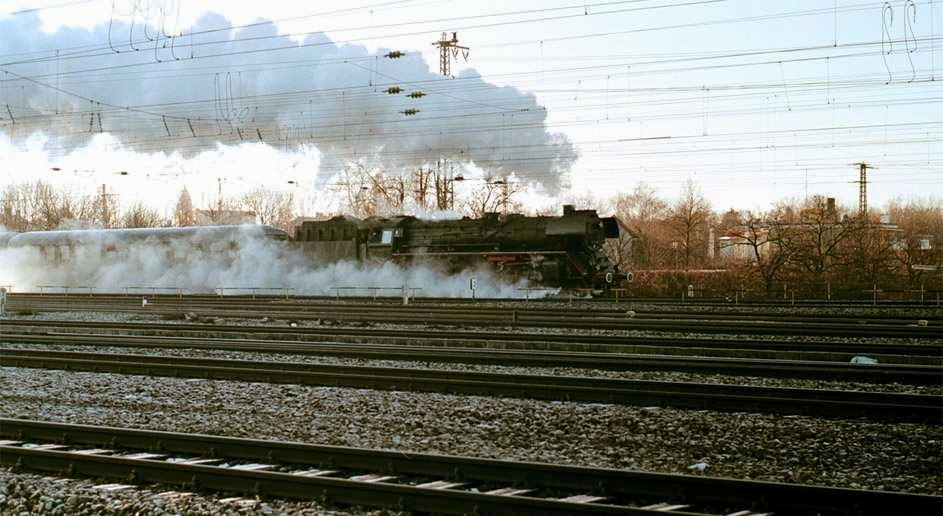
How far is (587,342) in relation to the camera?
18422mm

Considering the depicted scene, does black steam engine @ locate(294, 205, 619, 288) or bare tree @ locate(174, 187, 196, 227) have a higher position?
bare tree @ locate(174, 187, 196, 227)

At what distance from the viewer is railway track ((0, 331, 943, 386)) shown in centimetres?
1337

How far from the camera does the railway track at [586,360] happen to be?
13.4 meters

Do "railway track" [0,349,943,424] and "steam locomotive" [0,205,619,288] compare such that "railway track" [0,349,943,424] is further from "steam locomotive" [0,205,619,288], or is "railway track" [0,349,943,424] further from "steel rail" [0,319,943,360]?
"steam locomotive" [0,205,619,288]

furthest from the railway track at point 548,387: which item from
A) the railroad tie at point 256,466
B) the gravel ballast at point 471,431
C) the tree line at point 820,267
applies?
the tree line at point 820,267

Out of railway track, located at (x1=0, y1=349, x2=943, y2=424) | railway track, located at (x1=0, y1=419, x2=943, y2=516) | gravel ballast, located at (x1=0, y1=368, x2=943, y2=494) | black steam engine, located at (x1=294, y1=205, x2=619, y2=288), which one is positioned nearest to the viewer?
railway track, located at (x1=0, y1=419, x2=943, y2=516)

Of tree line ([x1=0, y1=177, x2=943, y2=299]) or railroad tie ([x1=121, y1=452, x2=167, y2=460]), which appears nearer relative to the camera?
railroad tie ([x1=121, y1=452, x2=167, y2=460])

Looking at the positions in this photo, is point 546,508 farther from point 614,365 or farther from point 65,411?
point 614,365

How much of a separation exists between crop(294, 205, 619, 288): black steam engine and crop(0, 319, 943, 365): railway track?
11957 mm

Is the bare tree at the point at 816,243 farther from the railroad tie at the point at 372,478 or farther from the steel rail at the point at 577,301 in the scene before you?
the railroad tie at the point at 372,478

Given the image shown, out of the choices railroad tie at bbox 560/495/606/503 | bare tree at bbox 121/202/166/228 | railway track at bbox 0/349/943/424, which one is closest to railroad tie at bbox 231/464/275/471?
railroad tie at bbox 560/495/606/503

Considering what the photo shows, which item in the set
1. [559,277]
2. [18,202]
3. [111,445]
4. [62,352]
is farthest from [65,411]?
[18,202]

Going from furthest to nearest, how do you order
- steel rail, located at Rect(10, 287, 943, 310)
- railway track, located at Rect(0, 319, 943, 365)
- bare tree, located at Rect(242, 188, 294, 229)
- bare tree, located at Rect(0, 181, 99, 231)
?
bare tree, located at Rect(242, 188, 294, 229) → bare tree, located at Rect(0, 181, 99, 231) → steel rail, located at Rect(10, 287, 943, 310) → railway track, located at Rect(0, 319, 943, 365)

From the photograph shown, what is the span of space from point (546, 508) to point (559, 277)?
26.8 metres
